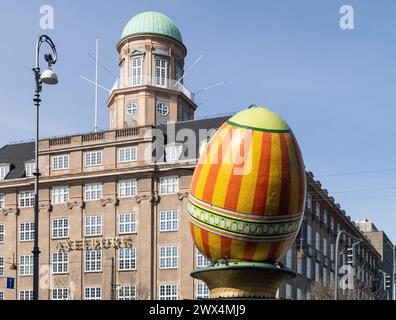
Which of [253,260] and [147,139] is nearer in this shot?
[253,260]

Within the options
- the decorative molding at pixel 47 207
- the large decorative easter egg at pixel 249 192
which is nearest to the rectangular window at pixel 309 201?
the decorative molding at pixel 47 207

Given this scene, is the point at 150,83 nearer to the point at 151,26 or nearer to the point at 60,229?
the point at 151,26

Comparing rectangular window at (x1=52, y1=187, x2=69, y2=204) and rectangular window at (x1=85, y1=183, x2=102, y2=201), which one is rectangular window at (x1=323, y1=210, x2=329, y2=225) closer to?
rectangular window at (x1=85, y1=183, x2=102, y2=201)

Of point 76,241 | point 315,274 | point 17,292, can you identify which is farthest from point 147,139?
point 315,274

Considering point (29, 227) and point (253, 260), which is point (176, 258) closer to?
point (29, 227)

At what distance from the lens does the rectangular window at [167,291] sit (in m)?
55.7

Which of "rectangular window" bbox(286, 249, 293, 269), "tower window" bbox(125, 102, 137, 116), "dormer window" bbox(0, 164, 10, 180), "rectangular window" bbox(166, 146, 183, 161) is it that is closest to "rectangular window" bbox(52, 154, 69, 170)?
"dormer window" bbox(0, 164, 10, 180)

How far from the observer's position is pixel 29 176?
6469cm

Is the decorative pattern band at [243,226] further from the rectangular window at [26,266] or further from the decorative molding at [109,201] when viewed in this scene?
the rectangular window at [26,266]

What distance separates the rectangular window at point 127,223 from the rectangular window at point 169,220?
227 centimetres

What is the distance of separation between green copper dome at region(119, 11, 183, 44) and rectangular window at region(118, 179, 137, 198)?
14729 mm

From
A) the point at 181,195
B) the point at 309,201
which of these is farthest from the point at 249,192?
the point at 309,201

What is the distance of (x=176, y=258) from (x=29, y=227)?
46.6ft

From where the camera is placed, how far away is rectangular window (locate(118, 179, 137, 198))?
5912 centimetres
